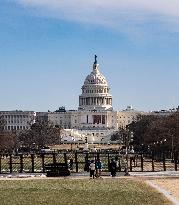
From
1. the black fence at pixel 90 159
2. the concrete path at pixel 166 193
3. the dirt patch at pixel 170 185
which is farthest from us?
the black fence at pixel 90 159

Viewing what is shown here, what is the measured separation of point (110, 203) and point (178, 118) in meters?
76.9

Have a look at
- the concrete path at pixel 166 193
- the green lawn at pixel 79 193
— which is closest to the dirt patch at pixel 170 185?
the concrete path at pixel 166 193

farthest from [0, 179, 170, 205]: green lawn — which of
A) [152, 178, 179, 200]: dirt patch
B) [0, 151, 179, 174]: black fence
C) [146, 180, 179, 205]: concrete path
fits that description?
[0, 151, 179, 174]: black fence

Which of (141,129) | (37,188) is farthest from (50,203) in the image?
(141,129)

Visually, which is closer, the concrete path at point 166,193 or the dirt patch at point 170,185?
the concrete path at point 166,193

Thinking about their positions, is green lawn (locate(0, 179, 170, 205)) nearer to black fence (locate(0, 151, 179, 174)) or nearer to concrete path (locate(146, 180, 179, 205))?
concrete path (locate(146, 180, 179, 205))

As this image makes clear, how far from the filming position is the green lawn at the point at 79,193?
27906 mm

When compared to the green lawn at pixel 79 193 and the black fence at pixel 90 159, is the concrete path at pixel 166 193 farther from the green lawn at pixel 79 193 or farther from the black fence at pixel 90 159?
the black fence at pixel 90 159

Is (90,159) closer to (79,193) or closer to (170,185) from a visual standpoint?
(170,185)

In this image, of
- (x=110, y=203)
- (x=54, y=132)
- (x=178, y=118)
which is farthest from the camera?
(x=54, y=132)

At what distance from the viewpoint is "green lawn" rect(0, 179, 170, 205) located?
27.9 metres

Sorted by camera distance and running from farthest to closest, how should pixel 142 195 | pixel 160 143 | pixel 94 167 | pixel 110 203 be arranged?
pixel 160 143
pixel 94 167
pixel 142 195
pixel 110 203

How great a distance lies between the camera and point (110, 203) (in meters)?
27.2

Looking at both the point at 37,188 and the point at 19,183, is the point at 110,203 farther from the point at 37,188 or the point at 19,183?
the point at 19,183
